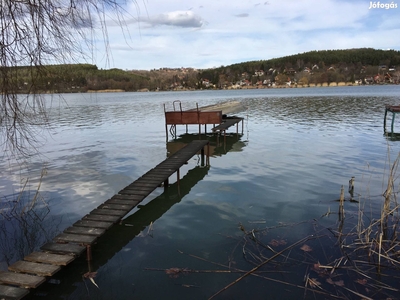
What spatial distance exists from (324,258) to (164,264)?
113 inches

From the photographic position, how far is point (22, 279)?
4438mm

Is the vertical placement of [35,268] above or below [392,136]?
above

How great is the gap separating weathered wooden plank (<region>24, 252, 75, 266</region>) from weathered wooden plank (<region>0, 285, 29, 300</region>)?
2.04 ft

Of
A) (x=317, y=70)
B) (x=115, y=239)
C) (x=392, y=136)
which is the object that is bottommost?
(x=392, y=136)

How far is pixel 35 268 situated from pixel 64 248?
1.94ft

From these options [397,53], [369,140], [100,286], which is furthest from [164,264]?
[397,53]

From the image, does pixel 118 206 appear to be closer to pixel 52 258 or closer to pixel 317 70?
pixel 52 258

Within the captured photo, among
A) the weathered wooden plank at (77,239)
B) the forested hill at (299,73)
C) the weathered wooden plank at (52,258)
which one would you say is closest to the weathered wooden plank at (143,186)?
the weathered wooden plank at (77,239)

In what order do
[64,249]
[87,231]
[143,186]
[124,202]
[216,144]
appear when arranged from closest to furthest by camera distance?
[64,249] → [87,231] → [124,202] → [143,186] → [216,144]

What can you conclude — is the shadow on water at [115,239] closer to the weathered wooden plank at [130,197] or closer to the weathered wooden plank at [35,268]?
the weathered wooden plank at [35,268]

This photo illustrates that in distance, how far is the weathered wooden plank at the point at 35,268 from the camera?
181 inches

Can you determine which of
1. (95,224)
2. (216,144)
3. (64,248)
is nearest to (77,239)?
(64,248)

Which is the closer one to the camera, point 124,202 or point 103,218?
point 103,218

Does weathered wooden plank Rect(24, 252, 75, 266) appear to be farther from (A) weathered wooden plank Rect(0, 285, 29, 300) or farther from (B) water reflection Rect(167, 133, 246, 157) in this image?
(B) water reflection Rect(167, 133, 246, 157)
